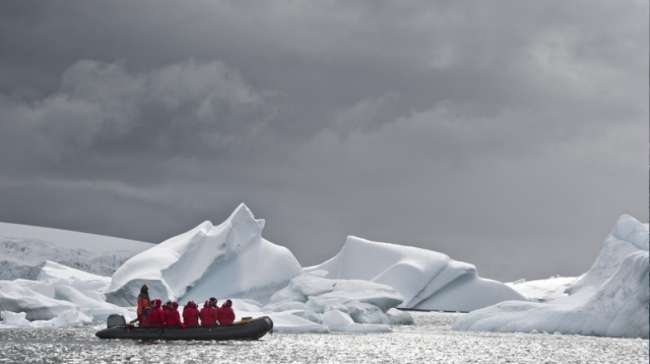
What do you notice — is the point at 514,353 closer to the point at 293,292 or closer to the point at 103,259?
the point at 293,292

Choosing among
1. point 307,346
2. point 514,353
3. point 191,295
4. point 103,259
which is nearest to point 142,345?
point 307,346

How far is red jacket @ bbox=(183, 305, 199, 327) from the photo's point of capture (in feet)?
93.0

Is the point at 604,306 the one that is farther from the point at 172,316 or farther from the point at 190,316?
the point at 172,316

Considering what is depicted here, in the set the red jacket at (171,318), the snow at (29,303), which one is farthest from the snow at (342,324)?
the snow at (29,303)

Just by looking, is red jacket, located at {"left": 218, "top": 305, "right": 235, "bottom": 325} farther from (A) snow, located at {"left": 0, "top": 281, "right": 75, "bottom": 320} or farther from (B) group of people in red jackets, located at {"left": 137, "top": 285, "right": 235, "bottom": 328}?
(A) snow, located at {"left": 0, "top": 281, "right": 75, "bottom": 320}

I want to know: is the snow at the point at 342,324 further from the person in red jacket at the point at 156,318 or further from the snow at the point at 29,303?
the snow at the point at 29,303

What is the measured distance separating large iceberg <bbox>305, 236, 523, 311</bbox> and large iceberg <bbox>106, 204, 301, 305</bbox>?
431 inches

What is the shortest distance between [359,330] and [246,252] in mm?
14823

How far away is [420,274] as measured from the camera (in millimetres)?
57844

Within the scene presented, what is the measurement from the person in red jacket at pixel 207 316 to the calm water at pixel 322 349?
708 millimetres

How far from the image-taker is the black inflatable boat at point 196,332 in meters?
28.3

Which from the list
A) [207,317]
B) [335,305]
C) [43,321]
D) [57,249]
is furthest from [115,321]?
[57,249]

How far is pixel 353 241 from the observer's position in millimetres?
63250

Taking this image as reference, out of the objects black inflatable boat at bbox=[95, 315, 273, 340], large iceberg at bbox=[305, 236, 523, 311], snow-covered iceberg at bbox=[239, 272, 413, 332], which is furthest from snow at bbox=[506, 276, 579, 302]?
black inflatable boat at bbox=[95, 315, 273, 340]
